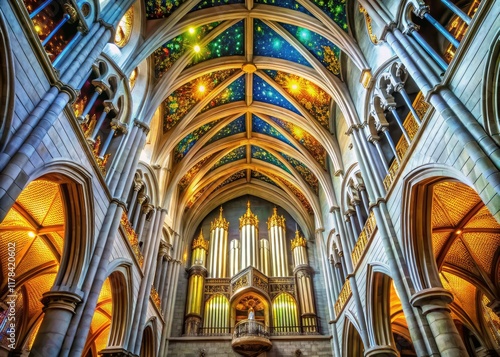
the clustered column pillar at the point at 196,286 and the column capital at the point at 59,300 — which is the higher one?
the clustered column pillar at the point at 196,286

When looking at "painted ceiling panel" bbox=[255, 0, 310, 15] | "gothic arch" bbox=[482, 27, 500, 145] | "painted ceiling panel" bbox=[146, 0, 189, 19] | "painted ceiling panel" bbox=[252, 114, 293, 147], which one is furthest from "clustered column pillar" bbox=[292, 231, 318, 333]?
"gothic arch" bbox=[482, 27, 500, 145]

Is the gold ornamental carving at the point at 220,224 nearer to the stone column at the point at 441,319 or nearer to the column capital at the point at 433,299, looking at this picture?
the stone column at the point at 441,319

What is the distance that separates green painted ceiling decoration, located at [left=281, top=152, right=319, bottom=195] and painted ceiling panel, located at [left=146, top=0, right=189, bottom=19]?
9.73 meters

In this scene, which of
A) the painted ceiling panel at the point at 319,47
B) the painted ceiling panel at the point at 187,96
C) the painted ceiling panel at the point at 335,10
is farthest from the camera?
the painted ceiling panel at the point at 187,96

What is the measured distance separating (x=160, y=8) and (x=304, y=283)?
13716 millimetres

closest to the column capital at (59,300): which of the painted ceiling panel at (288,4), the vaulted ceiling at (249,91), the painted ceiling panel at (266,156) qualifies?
the vaulted ceiling at (249,91)

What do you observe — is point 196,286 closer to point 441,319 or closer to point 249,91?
point 249,91

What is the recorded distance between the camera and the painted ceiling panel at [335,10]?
13625 millimetres

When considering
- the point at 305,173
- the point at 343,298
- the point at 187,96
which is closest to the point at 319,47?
the point at 187,96

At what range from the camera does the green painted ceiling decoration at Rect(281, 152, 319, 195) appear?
20.3 metres

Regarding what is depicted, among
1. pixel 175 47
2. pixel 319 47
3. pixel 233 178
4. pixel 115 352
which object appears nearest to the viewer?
pixel 115 352

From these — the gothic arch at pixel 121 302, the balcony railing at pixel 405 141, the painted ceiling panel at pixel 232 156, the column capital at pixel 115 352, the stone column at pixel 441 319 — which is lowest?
the stone column at pixel 441 319

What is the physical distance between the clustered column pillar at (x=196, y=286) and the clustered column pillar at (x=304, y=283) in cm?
480

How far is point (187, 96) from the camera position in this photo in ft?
54.6
